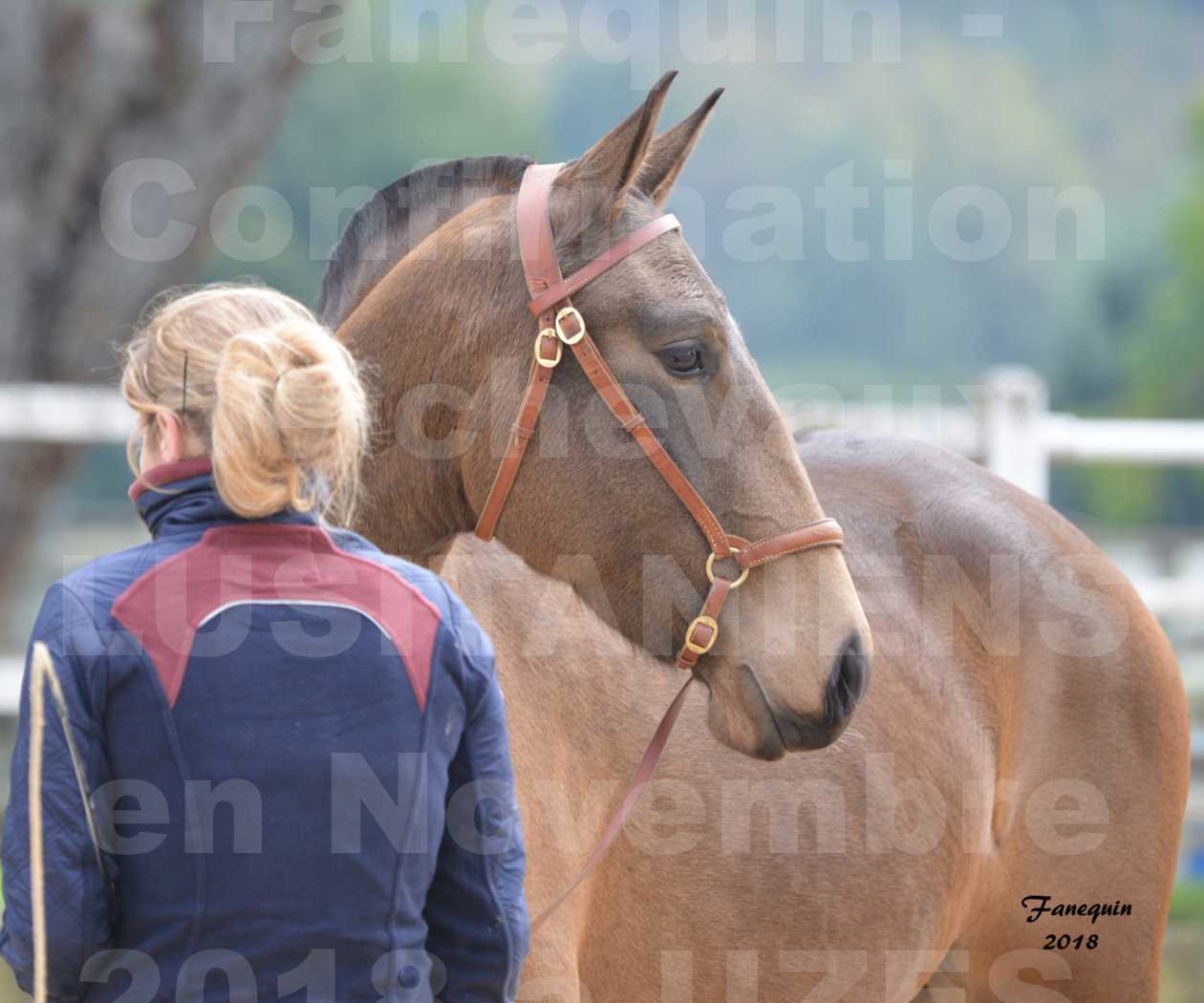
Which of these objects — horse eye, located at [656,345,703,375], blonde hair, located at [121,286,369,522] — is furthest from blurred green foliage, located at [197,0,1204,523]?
blonde hair, located at [121,286,369,522]

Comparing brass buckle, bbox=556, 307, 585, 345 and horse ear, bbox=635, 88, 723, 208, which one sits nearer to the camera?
brass buckle, bbox=556, 307, 585, 345

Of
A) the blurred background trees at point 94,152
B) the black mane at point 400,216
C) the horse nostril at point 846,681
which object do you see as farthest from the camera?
the blurred background trees at point 94,152

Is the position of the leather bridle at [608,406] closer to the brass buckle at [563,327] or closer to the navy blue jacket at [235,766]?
the brass buckle at [563,327]

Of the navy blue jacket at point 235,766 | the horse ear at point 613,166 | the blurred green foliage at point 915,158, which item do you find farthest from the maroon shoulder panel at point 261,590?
the blurred green foliage at point 915,158

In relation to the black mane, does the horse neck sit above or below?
below

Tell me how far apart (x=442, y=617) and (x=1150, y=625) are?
2.26 metres

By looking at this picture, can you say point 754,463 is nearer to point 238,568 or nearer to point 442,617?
point 442,617

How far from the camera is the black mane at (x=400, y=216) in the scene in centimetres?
253

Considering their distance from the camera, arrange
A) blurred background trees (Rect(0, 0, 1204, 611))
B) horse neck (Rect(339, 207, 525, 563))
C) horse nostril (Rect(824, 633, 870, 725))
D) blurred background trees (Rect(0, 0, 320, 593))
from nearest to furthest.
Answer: horse nostril (Rect(824, 633, 870, 725))
horse neck (Rect(339, 207, 525, 563))
blurred background trees (Rect(0, 0, 320, 593))
blurred background trees (Rect(0, 0, 1204, 611))

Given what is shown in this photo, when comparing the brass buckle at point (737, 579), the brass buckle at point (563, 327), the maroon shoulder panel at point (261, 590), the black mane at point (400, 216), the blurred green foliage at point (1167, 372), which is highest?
the black mane at point (400, 216)

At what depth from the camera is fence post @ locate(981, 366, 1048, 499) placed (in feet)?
17.9

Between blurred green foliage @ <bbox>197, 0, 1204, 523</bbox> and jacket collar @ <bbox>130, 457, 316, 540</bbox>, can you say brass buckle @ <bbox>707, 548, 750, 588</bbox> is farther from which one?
blurred green foliage @ <bbox>197, 0, 1204, 523</bbox>

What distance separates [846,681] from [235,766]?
978 millimetres

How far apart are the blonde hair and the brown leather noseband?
56 cm
